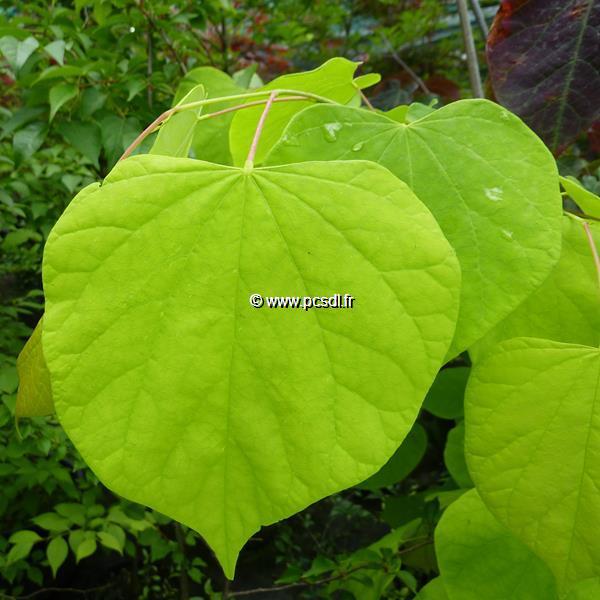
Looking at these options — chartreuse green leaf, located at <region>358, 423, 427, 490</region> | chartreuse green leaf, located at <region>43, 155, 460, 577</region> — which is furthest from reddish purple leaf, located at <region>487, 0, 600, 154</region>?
chartreuse green leaf, located at <region>358, 423, 427, 490</region>

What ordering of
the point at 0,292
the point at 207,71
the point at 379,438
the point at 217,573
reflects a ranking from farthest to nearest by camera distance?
the point at 0,292, the point at 217,573, the point at 207,71, the point at 379,438

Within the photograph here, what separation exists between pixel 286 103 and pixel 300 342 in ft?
1.09

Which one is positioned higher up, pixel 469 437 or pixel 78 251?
pixel 78 251

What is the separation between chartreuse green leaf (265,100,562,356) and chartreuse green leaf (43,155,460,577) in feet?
0.20

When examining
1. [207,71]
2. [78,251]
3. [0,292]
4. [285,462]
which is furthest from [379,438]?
[0,292]

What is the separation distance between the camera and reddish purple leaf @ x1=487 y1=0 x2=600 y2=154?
623mm

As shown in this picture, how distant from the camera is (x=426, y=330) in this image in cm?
34

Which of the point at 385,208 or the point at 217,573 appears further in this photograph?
the point at 217,573

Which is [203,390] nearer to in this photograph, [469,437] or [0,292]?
[469,437]

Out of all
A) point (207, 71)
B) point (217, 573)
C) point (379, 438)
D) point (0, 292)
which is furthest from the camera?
point (0, 292)

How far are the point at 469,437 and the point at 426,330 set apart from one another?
113 mm

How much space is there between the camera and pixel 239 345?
34cm

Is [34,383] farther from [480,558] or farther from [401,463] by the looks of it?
[401,463]

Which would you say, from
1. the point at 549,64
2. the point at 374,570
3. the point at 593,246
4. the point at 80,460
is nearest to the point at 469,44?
the point at 549,64
